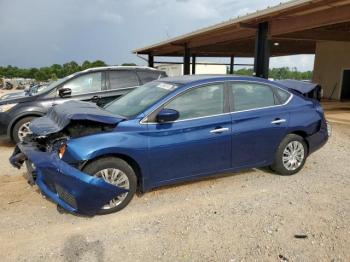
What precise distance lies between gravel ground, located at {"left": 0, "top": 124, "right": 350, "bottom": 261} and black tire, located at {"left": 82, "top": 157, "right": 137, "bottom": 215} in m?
0.10

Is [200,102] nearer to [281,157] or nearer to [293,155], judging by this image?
[281,157]

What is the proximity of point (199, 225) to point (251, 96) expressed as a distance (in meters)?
2.18

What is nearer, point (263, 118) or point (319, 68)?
point (263, 118)

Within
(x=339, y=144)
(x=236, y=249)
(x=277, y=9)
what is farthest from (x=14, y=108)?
(x=277, y=9)

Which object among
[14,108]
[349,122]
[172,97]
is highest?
[172,97]

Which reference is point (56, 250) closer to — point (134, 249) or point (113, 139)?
point (134, 249)

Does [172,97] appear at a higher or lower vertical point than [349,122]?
higher

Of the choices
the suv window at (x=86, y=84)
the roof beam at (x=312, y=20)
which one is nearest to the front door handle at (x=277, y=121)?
the suv window at (x=86, y=84)

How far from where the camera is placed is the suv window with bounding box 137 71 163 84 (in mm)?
8508

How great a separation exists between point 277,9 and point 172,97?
26.1 ft

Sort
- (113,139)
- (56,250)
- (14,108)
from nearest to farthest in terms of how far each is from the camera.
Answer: (56,250)
(113,139)
(14,108)

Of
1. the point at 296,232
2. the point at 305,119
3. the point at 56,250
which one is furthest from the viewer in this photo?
the point at 305,119

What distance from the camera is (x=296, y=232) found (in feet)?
12.3

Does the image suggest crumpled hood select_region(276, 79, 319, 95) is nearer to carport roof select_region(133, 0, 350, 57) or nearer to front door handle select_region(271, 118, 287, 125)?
front door handle select_region(271, 118, 287, 125)
